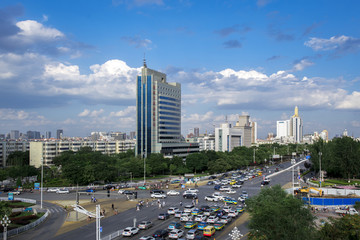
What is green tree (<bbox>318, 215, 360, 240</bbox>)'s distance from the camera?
23.4 m

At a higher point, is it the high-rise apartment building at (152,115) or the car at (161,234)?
the high-rise apartment building at (152,115)

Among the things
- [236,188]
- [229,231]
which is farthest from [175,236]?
[236,188]

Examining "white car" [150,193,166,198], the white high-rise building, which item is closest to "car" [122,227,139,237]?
"white car" [150,193,166,198]

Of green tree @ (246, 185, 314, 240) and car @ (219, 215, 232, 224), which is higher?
green tree @ (246, 185, 314, 240)

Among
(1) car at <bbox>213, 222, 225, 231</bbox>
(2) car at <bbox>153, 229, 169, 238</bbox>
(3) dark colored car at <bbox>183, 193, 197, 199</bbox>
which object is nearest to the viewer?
(2) car at <bbox>153, 229, 169, 238</bbox>

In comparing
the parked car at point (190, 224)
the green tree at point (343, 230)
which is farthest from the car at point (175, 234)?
the green tree at point (343, 230)

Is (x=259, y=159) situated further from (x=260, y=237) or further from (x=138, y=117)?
(x=260, y=237)

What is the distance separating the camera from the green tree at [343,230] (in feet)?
76.8

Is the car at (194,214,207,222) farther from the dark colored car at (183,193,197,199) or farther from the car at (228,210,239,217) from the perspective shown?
the dark colored car at (183,193,197,199)

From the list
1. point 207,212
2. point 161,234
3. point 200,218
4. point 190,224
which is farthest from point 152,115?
point 161,234

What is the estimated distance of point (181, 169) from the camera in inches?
3780

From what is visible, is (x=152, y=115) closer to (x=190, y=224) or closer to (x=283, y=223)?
(x=190, y=224)

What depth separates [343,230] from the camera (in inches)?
943

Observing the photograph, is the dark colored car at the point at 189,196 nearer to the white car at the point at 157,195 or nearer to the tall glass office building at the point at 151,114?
the white car at the point at 157,195
